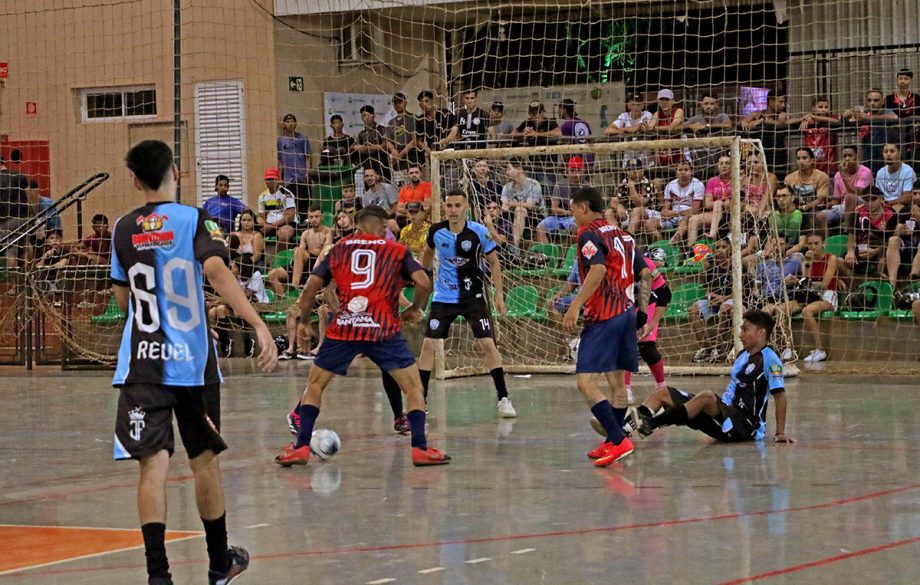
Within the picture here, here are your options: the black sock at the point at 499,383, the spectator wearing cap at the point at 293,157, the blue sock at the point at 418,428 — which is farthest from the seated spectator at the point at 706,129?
the blue sock at the point at 418,428

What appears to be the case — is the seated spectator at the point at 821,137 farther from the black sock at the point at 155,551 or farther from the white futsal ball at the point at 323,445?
the black sock at the point at 155,551

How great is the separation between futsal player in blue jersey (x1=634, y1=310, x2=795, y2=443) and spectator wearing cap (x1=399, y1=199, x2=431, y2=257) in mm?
7565

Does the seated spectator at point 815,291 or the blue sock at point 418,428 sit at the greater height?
the seated spectator at point 815,291

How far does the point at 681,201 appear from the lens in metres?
Answer: 17.4

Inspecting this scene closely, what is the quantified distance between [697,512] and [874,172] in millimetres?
11164

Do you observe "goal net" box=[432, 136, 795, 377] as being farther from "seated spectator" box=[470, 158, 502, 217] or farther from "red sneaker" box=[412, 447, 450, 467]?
"red sneaker" box=[412, 447, 450, 467]

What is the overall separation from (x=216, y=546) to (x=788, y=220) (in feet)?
41.9

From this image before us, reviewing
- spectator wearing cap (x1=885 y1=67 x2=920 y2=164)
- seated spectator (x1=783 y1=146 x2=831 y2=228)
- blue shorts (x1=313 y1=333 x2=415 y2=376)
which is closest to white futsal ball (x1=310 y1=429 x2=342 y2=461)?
blue shorts (x1=313 y1=333 x2=415 y2=376)

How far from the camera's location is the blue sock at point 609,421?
371 inches

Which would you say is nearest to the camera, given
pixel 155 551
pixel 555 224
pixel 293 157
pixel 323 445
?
pixel 155 551

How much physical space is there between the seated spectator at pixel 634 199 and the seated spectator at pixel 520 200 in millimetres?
1116

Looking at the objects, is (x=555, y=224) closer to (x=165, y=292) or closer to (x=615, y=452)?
(x=615, y=452)

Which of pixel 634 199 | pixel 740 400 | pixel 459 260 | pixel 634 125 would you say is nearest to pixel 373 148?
pixel 634 125

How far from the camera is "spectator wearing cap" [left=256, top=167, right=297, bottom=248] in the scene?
19422mm
